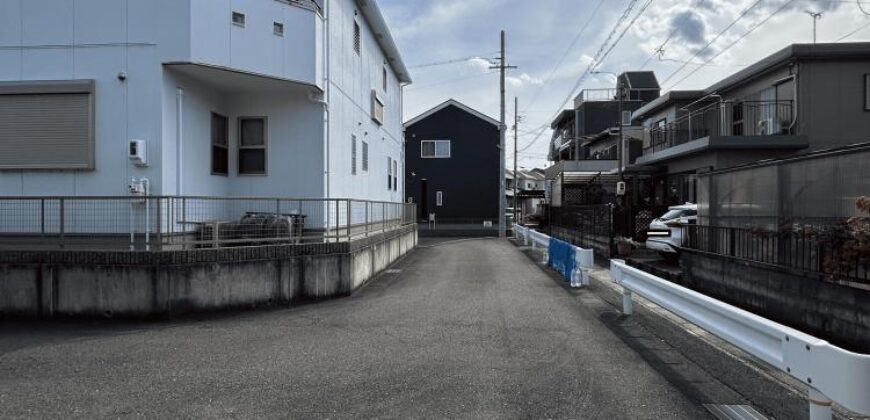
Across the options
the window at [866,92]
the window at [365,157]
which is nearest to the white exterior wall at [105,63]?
the window at [365,157]

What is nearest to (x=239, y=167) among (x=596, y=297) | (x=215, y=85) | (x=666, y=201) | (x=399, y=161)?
(x=215, y=85)

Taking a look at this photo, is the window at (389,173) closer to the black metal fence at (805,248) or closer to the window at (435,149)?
the black metal fence at (805,248)

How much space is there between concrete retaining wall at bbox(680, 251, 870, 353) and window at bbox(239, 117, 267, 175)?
30.7 ft

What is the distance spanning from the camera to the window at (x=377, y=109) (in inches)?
674

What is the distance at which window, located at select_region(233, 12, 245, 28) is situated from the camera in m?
10.2

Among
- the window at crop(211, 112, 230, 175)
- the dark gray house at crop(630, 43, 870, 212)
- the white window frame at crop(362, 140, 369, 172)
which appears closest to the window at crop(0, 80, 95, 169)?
the window at crop(211, 112, 230, 175)

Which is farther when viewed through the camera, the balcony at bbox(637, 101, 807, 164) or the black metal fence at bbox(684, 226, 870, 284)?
the balcony at bbox(637, 101, 807, 164)

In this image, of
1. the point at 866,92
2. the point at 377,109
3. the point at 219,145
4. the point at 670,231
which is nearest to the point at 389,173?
the point at 377,109

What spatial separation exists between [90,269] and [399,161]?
16980 mm

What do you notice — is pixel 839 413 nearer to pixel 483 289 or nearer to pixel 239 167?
pixel 483 289

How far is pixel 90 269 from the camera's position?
7.97 metres

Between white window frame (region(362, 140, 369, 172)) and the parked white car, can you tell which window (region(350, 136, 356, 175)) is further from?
the parked white car

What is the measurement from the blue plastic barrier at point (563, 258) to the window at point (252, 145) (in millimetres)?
6801

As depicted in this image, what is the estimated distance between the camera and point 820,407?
3.34 m
